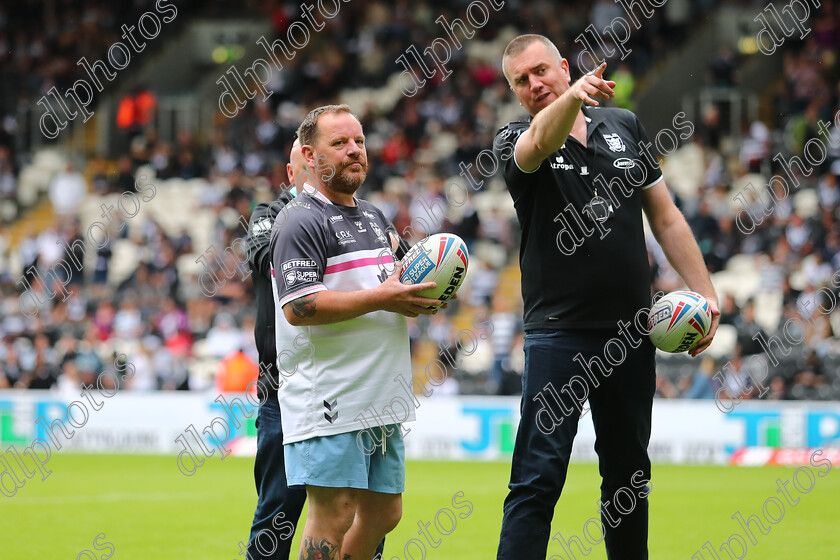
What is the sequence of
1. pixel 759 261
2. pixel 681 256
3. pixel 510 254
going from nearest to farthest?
pixel 681 256 < pixel 759 261 < pixel 510 254

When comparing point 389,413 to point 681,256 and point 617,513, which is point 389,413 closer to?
point 617,513

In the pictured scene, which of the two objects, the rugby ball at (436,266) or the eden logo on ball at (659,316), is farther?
the eden logo on ball at (659,316)

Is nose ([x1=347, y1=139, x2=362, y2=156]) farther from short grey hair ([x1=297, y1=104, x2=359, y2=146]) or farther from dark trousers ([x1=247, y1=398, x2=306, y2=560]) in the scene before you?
dark trousers ([x1=247, y1=398, x2=306, y2=560])

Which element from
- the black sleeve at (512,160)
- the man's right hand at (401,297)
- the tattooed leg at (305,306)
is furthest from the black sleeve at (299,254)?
the black sleeve at (512,160)

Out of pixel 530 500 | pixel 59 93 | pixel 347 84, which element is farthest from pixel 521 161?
pixel 59 93

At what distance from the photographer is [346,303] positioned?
4.90 m

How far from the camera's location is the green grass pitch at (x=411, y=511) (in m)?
8.29

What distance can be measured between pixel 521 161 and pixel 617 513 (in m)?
1.80

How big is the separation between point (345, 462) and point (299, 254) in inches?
36.9

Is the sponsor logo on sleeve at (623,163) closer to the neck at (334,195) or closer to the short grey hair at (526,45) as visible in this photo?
the short grey hair at (526,45)

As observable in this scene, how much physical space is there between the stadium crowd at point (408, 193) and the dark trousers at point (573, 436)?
984 cm

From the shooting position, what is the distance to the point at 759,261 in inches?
745

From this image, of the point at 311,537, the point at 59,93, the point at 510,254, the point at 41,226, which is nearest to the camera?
the point at 311,537

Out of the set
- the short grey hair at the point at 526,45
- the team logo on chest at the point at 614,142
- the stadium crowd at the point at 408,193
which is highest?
the stadium crowd at the point at 408,193
